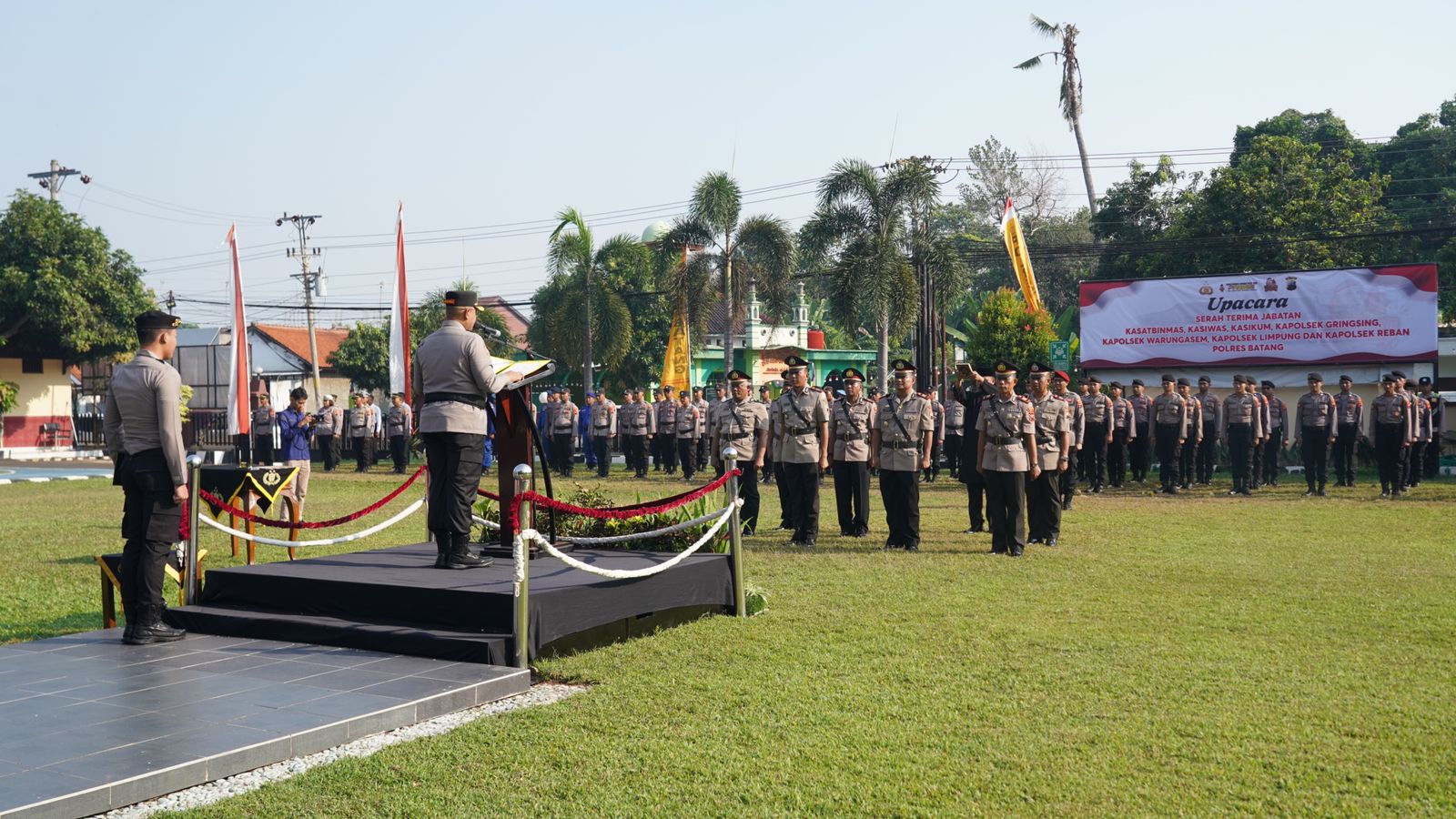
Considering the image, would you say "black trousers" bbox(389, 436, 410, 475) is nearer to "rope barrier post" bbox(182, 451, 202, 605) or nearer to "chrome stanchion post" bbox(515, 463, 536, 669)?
"rope barrier post" bbox(182, 451, 202, 605)

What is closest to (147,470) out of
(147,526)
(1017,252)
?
(147,526)

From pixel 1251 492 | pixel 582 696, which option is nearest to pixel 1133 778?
pixel 582 696

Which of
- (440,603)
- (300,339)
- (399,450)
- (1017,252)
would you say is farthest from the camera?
(300,339)

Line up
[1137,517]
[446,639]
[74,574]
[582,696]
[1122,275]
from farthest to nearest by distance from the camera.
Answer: [1122,275], [1137,517], [74,574], [446,639], [582,696]

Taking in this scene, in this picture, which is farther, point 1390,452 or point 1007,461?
point 1390,452

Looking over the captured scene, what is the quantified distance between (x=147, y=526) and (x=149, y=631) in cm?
57

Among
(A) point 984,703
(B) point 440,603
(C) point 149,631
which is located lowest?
(A) point 984,703

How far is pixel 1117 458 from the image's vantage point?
18.7 metres

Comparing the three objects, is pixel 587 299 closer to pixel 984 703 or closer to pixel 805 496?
pixel 805 496

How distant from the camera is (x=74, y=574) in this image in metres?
9.81

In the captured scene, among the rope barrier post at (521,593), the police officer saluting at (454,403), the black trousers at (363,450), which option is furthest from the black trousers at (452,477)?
the black trousers at (363,450)

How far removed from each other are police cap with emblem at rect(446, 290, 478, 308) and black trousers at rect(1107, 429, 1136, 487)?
44.6 ft

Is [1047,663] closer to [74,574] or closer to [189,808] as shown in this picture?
[189,808]

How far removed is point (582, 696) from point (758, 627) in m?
1.89
